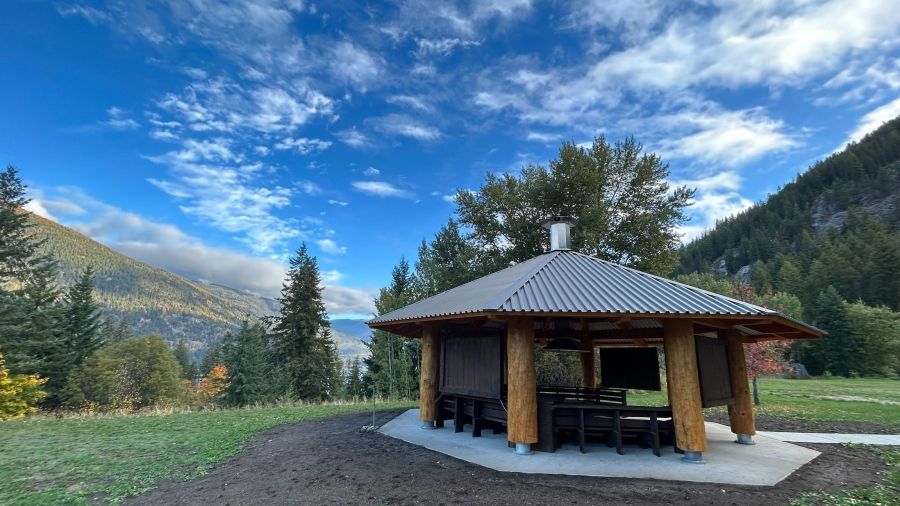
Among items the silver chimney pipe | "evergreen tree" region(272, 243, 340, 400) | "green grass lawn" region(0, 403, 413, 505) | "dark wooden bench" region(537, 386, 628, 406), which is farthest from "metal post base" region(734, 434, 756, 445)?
"evergreen tree" region(272, 243, 340, 400)

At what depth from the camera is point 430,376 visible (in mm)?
9586

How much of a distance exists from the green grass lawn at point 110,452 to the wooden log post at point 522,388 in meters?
4.88

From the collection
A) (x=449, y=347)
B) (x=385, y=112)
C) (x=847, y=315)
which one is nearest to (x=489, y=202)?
(x=385, y=112)

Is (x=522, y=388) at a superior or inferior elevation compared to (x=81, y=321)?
inferior

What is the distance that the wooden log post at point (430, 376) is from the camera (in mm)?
9438

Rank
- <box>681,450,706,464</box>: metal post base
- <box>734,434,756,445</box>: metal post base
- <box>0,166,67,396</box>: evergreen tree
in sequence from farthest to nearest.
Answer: <box>0,166,67,396</box>: evergreen tree
<box>734,434,756,445</box>: metal post base
<box>681,450,706,464</box>: metal post base

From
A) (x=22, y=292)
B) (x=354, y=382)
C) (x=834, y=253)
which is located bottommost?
(x=354, y=382)

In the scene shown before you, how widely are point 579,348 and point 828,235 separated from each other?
97065mm

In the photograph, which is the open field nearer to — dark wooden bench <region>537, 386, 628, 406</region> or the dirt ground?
the dirt ground

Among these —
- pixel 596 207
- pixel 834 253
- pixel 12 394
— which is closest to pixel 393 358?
pixel 596 207

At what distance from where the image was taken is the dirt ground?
489cm

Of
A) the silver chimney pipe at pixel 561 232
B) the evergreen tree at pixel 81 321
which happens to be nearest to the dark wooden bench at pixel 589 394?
the silver chimney pipe at pixel 561 232

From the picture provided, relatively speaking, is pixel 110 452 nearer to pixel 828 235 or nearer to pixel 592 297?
pixel 592 297

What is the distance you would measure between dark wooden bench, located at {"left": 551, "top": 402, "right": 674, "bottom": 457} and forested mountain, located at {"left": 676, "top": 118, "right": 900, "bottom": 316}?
2339 inches
